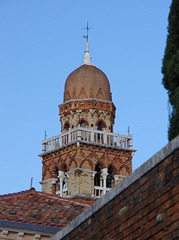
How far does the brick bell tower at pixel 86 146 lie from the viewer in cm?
5291

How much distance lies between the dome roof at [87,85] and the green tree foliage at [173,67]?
44.7 meters

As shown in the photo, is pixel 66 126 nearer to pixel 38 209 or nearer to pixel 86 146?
pixel 86 146

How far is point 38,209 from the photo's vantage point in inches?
835

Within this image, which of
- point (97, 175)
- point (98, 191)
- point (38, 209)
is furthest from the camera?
point (97, 175)

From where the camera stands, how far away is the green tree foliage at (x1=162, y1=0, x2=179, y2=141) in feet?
37.2

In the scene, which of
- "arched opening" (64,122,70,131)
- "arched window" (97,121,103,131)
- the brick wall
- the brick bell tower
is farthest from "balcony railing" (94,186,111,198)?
the brick wall

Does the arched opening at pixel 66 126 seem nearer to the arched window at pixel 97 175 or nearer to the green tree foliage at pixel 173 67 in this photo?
the arched window at pixel 97 175

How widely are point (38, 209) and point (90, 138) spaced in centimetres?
3319

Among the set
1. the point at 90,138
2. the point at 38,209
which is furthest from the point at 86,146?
the point at 38,209

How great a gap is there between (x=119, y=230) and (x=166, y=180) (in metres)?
1.60

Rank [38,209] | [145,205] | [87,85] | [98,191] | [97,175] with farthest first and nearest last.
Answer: [87,85] → [97,175] → [98,191] → [38,209] → [145,205]

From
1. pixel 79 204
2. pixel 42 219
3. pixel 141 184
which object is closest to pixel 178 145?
pixel 141 184

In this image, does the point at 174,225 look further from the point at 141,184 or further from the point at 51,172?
the point at 51,172

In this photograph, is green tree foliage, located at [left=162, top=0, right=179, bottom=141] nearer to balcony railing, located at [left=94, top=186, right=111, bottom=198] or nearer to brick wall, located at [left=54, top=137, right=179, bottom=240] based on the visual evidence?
brick wall, located at [left=54, top=137, right=179, bottom=240]
